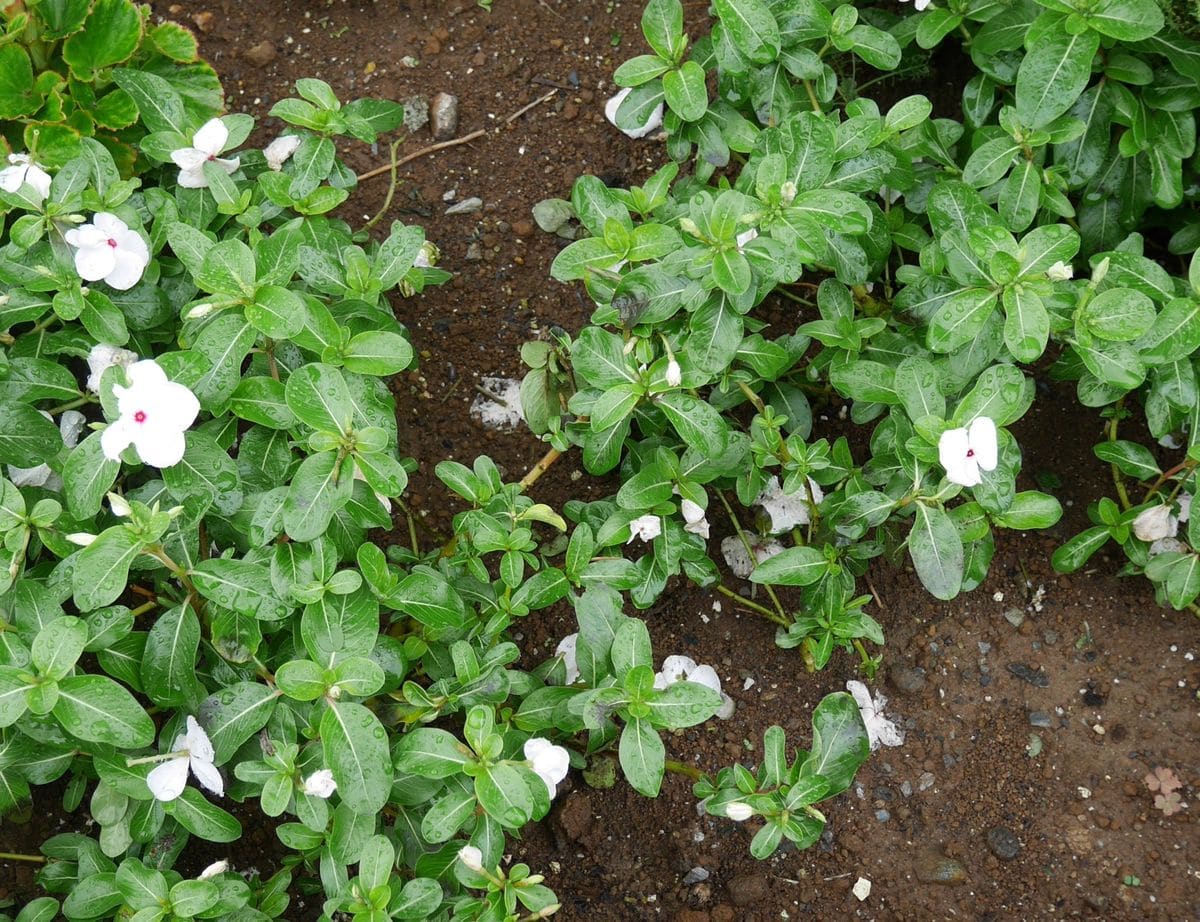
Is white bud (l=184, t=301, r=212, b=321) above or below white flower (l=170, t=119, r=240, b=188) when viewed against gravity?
below

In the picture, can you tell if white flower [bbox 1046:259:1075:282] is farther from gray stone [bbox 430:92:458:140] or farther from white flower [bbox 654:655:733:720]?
gray stone [bbox 430:92:458:140]

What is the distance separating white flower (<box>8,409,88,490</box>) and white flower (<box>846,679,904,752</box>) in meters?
2.18

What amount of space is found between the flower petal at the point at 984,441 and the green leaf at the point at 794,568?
0.54m

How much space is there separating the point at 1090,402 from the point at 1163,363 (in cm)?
19

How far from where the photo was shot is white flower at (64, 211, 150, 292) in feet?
7.81

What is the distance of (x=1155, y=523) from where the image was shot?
2770 mm

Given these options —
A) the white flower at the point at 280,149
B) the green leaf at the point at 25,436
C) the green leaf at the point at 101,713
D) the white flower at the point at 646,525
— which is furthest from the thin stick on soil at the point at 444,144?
the green leaf at the point at 101,713

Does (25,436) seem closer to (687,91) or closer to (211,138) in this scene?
(211,138)

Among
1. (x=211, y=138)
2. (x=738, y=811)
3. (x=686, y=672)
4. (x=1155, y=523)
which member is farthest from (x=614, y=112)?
(x=738, y=811)

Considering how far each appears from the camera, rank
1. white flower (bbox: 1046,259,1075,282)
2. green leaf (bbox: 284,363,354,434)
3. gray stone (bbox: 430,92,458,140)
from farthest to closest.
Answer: gray stone (bbox: 430,92,458,140) < white flower (bbox: 1046,259,1075,282) < green leaf (bbox: 284,363,354,434)

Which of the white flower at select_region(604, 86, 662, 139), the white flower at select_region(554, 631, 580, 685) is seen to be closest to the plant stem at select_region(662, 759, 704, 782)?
the white flower at select_region(554, 631, 580, 685)

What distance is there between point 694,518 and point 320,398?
3.28 ft

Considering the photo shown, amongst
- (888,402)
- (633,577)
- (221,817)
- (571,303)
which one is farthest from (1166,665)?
(221,817)

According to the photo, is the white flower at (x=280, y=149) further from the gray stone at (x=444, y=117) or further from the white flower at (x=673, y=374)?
the white flower at (x=673, y=374)
